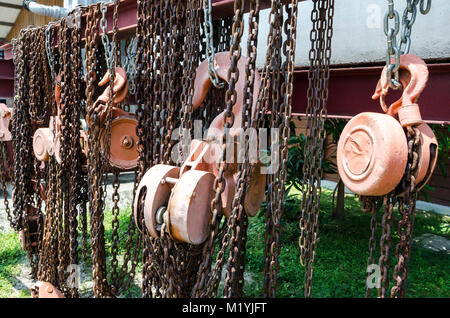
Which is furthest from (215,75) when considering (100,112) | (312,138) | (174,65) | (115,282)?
(115,282)

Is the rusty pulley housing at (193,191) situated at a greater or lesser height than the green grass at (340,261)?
greater

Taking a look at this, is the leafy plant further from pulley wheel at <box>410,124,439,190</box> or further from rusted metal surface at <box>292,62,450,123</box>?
pulley wheel at <box>410,124,439,190</box>

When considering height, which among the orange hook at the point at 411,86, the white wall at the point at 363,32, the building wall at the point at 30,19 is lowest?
the orange hook at the point at 411,86

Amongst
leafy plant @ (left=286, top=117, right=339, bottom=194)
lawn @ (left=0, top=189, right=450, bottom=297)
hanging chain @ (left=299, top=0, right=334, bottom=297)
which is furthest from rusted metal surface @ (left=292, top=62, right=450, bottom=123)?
leafy plant @ (left=286, top=117, right=339, bottom=194)

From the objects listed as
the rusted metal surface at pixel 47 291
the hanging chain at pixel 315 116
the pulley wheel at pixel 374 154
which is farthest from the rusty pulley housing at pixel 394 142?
the rusted metal surface at pixel 47 291

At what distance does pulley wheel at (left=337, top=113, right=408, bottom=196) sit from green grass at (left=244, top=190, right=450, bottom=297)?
117 inches

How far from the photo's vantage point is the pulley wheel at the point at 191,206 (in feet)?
4.94

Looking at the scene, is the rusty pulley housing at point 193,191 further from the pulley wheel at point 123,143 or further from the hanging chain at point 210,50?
the pulley wheel at point 123,143

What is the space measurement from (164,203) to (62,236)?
69.0 inches

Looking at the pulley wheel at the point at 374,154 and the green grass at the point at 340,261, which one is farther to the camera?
the green grass at the point at 340,261

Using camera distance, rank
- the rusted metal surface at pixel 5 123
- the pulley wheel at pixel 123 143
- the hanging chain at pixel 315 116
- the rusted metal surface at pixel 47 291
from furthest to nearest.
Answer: the rusted metal surface at pixel 5 123 → the pulley wheel at pixel 123 143 → the rusted metal surface at pixel 47 291 → the hanging chain at pixel 315 116

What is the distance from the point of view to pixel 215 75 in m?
1.84

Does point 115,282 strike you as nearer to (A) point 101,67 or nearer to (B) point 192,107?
(B) point 192,107

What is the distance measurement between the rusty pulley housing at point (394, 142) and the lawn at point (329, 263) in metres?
3.01
